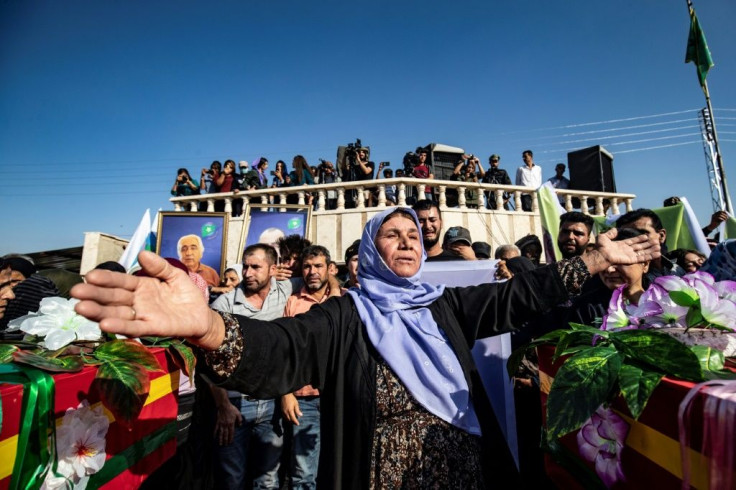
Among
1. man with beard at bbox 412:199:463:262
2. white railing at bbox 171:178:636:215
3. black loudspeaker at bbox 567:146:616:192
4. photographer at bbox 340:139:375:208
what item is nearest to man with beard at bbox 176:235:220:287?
white railing at bbox 171:178:636:215

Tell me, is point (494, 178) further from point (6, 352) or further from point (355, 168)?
point (6, 352)

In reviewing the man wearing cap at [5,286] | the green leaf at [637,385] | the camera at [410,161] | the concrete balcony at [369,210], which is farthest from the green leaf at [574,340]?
the camera at [410,161]

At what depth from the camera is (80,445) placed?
1.32 metres

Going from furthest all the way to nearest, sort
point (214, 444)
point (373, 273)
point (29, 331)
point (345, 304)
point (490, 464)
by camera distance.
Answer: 1. point (214, 444)
2. point (373, 273)
3. point (345, 304)
4. point (490, 464)
5. point (29, 331)

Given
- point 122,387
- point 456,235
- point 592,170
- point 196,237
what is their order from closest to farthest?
point 122,387
point 456,235
point 196,237
point 592,170

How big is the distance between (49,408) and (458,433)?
1384mm

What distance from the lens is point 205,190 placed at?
35.1ft

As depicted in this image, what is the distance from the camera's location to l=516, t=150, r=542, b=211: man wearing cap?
1014cm

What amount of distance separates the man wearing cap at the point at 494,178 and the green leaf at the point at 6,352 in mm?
9710

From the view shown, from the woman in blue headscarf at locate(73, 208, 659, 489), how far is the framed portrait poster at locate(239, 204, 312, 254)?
5.18m

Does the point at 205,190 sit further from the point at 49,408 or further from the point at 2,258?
the point at 49,408

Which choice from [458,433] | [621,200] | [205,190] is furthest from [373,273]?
[621,200]

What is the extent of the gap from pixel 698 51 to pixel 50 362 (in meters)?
13.5

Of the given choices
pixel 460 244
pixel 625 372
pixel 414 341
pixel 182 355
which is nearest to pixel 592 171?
pixel 460 244
